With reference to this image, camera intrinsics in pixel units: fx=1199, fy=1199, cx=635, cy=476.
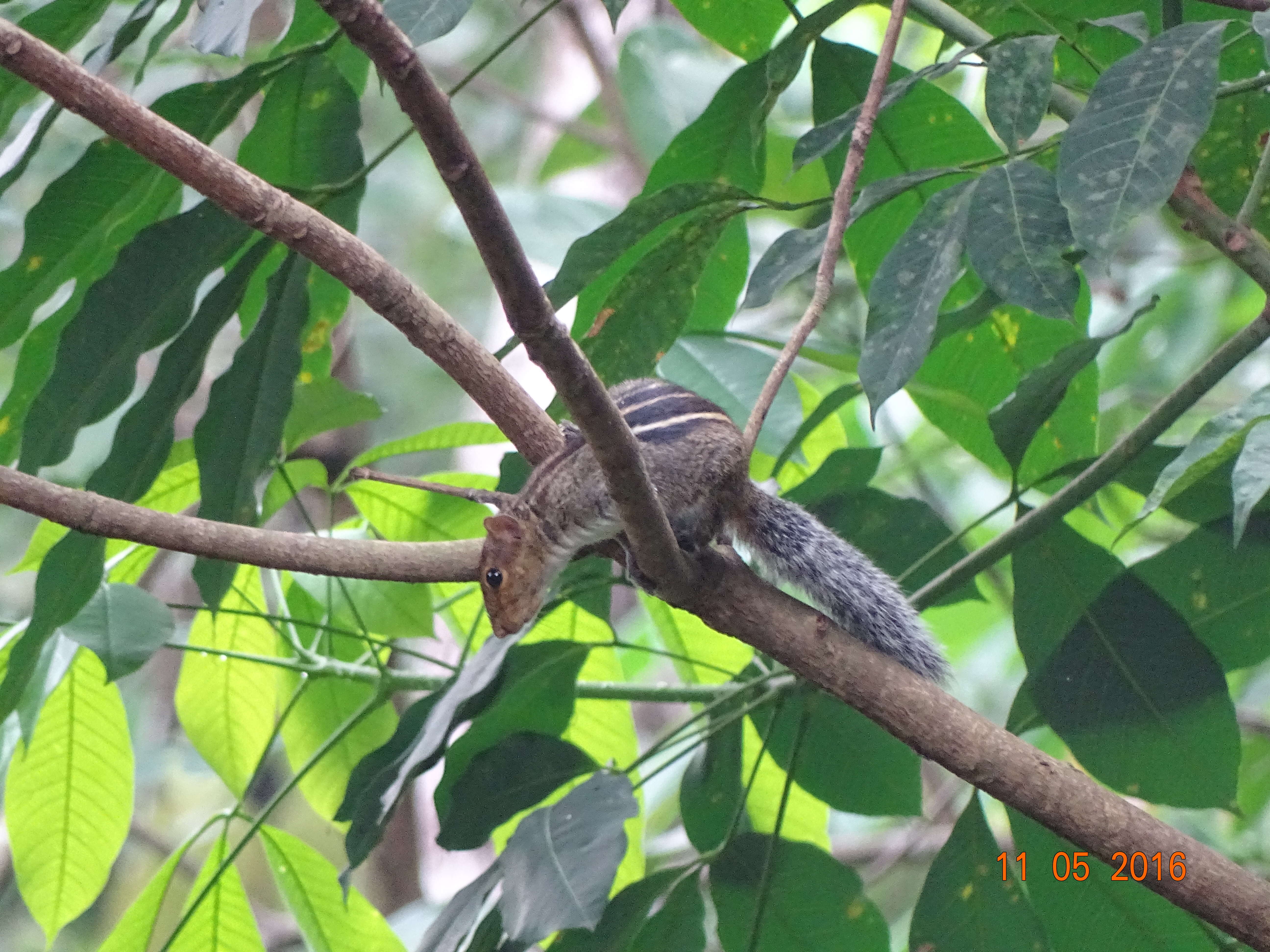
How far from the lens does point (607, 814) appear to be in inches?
39.9

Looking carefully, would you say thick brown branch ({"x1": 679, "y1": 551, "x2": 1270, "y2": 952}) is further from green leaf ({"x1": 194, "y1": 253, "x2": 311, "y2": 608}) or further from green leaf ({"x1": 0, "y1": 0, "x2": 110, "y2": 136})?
green leaf ({"x1": 0, "y1": 0, "x2": 110, "y2": 136})

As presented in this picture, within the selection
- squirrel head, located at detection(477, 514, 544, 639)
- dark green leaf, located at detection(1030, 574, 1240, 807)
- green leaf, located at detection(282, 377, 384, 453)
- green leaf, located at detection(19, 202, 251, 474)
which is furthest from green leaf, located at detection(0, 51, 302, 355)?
dark green leaf, located at detection(1030, 574, 1240, 807)

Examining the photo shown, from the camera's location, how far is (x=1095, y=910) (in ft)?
3.58

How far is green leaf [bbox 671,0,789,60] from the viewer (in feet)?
4.19

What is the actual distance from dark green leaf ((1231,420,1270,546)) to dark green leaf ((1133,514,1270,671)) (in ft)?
1.41

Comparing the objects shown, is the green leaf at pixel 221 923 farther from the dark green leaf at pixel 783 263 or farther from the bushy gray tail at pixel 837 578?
the dark green leaf at pixel 783 263

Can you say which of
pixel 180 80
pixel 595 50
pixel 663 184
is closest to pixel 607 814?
pixel 663 184

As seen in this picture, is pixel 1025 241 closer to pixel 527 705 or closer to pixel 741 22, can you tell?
pixel 741 22

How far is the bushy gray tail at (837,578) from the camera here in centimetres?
102

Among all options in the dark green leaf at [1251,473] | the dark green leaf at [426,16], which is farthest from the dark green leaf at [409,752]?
the dark green leaf at [1251,473]

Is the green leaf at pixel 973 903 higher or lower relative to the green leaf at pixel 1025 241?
lower

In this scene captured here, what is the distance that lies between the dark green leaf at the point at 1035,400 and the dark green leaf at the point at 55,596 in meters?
0.79

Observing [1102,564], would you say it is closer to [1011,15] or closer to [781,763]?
[781,763]
